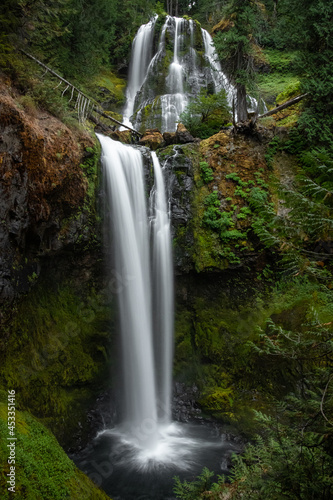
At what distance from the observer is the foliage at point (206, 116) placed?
39.9 feet

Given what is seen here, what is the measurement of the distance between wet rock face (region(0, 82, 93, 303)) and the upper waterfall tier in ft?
32.5

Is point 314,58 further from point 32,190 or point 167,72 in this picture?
point 167,72

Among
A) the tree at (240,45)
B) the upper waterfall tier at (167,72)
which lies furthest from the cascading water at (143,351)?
the upper waterfall tier at (167,72)

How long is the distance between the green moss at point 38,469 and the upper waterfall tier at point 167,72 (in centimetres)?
1474

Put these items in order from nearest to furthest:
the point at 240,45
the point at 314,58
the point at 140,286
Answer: the point at 140,286
the point at 314,58
the point at 240,45

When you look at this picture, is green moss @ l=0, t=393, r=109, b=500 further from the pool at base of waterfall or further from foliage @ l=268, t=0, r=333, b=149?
foliage @ l=268, t=0, r=333, b=149

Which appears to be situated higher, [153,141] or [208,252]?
[153,141]

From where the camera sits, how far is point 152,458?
6.66 m

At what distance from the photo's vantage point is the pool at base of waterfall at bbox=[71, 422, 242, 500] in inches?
231

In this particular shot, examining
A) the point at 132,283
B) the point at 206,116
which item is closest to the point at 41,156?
the point at 132,283

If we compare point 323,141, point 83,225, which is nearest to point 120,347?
point 83,225

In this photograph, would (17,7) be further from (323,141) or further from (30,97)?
(323,141)

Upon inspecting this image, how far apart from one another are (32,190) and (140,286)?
415 cm

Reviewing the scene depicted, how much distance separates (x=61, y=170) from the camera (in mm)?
6684
